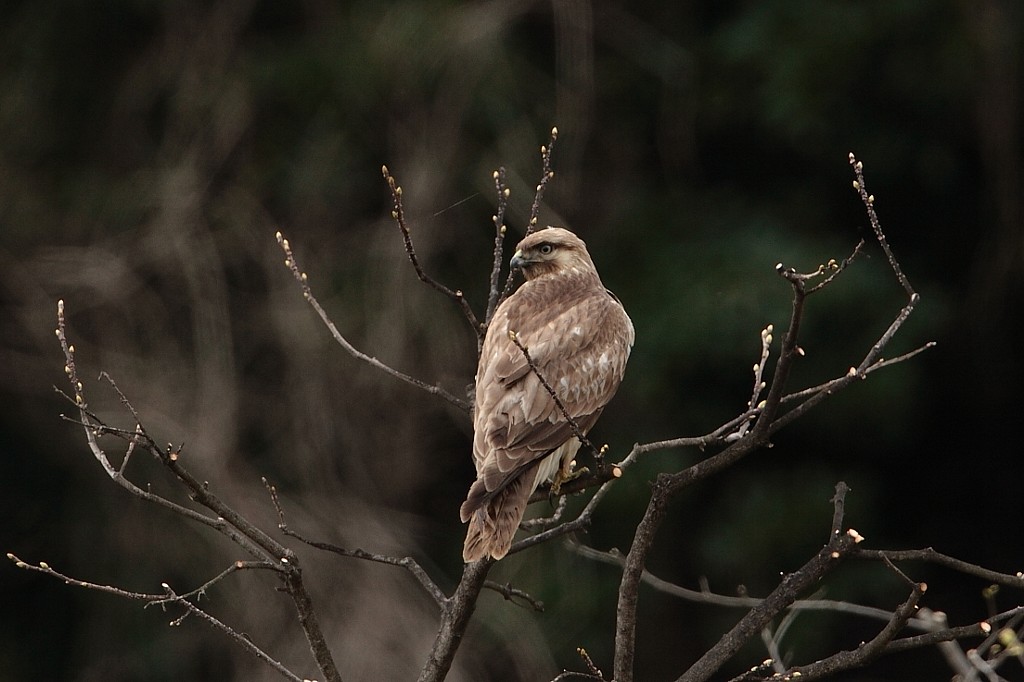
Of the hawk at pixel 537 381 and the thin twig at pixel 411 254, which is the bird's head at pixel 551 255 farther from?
the thin twig at pixel 411 254

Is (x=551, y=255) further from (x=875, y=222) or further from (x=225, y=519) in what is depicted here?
(x=225, y=519)

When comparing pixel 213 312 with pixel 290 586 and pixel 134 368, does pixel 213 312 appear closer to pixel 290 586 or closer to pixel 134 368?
pixel 134 368

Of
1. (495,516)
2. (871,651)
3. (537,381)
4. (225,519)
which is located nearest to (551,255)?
(537,381)

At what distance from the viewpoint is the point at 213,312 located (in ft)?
24.4

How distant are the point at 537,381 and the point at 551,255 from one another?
0.94 meters

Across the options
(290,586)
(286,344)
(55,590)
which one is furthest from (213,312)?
(290,586)

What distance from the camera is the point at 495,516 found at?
3.47m

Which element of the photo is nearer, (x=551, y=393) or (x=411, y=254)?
(x=551, y=393)

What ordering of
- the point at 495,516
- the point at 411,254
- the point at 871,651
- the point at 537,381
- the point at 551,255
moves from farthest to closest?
the point at 551,255, the point at 537,381, the point at 495,516, the point at 411,254, the point at 871,651

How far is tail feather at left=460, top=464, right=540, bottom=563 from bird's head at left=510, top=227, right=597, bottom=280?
1105 millimetres

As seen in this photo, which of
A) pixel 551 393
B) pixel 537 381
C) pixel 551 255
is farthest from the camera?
pixel 551 255

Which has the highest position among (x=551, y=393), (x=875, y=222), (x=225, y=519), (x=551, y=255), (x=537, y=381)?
(x=551, y=255)

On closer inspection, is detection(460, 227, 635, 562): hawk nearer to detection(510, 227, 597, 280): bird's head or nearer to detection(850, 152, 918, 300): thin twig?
detection(510, 227, 597, 280): bird's head

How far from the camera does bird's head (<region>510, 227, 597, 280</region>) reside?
15.1ft
